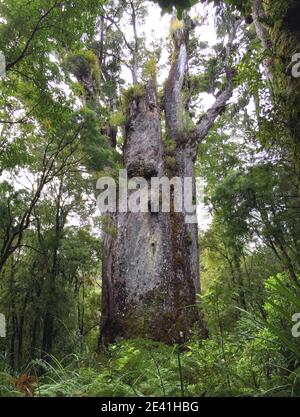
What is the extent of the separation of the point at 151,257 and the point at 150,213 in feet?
3.38

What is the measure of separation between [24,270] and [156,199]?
7.93 m

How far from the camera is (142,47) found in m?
14.9

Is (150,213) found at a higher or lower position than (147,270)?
higher

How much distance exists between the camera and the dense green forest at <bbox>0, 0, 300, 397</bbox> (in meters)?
2.53

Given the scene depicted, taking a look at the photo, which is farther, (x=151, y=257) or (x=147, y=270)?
(x=151, y=257)

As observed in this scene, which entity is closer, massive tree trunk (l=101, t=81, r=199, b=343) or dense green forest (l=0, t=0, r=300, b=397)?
dense green forest (l=0, t=0, r=300, b=397)

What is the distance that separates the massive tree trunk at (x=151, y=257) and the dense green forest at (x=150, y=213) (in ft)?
0.12

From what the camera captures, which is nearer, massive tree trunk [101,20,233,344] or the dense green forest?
the dense green forest

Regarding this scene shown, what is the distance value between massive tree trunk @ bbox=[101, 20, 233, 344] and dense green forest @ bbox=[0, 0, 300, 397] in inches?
1.4

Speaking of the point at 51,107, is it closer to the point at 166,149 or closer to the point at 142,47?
the point at 166,149

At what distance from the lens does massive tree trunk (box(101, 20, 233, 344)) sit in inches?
273

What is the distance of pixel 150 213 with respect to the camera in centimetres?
797

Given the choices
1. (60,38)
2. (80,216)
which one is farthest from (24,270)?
(60,38)

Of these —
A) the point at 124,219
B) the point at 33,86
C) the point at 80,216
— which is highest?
the point at 33,86
